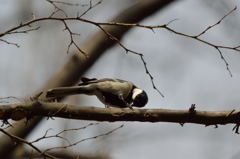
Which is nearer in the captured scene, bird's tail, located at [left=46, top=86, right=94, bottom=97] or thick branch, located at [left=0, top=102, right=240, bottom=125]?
thick branch, located at [left=0, top=102, right=240, bottom=125]

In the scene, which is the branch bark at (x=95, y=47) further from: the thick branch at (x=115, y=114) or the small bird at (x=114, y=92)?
the thick branch at (x=115, y=114)

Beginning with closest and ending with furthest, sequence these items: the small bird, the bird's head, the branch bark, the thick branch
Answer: the thick branch → the small bird → the branch bark → the bird's head

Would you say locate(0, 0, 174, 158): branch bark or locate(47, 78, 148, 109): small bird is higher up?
locate(0, 0, 174, 158): branch bark

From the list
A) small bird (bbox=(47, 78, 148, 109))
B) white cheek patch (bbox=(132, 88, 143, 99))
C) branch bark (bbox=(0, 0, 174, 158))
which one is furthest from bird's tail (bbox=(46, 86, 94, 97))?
white cheek patch (bbox=(132, 88, 143, 99))

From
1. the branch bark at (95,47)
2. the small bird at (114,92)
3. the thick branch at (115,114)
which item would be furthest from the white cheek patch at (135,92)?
the thick branch at (115,114)

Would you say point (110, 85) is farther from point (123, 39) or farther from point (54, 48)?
point (54, 48)

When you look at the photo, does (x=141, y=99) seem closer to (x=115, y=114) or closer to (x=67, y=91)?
(x=67, y=91)

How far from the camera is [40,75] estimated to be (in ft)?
27.7

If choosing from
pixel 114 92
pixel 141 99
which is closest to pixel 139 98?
pixel 141 99

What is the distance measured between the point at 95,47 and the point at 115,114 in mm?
1831

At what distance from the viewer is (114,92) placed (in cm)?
439

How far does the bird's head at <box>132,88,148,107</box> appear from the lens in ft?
15.0

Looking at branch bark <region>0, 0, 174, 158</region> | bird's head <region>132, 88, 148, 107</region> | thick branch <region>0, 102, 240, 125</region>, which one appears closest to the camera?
thick branch <region>0, 102, 240, 125</region>

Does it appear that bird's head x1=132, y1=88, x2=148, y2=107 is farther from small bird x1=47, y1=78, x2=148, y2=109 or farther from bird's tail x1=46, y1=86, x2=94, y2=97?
bird's tail x1=46, y1=86, x2=94, y2=97
